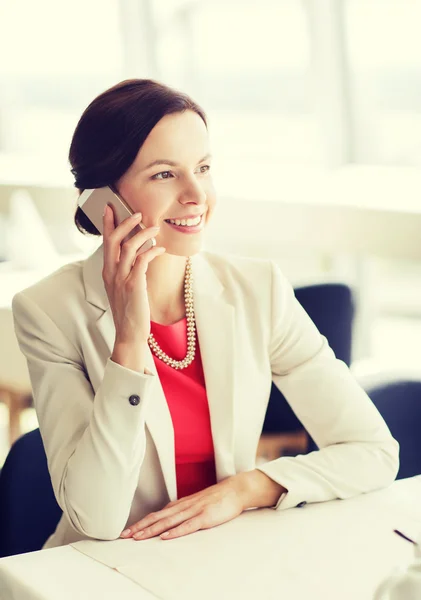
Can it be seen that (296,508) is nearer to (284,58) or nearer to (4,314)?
(4,314)

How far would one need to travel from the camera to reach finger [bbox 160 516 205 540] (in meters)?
1.57

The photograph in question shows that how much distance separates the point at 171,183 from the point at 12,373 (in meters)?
2.50

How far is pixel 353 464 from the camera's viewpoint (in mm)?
1827

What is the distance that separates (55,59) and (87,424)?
14.3 feet

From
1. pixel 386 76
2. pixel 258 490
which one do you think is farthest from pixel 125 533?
pixel 386 76

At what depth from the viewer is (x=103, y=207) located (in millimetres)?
1887

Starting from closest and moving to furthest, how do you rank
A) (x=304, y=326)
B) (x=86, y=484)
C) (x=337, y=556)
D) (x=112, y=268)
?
(x=337, y=556)
(x=86, y=484)
(x=112, y=268)
(x=304, y=326)

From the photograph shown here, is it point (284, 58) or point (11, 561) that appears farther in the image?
point (284, 58)

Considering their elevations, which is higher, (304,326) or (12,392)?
(304,326)

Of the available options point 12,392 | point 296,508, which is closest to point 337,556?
point 296,508

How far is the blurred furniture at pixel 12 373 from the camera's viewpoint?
4023mm

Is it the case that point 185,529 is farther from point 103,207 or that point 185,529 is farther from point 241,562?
point 103,207

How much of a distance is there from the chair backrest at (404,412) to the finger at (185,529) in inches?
28.8

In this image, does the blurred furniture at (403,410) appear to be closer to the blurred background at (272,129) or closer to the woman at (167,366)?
the woman at (167,366)
